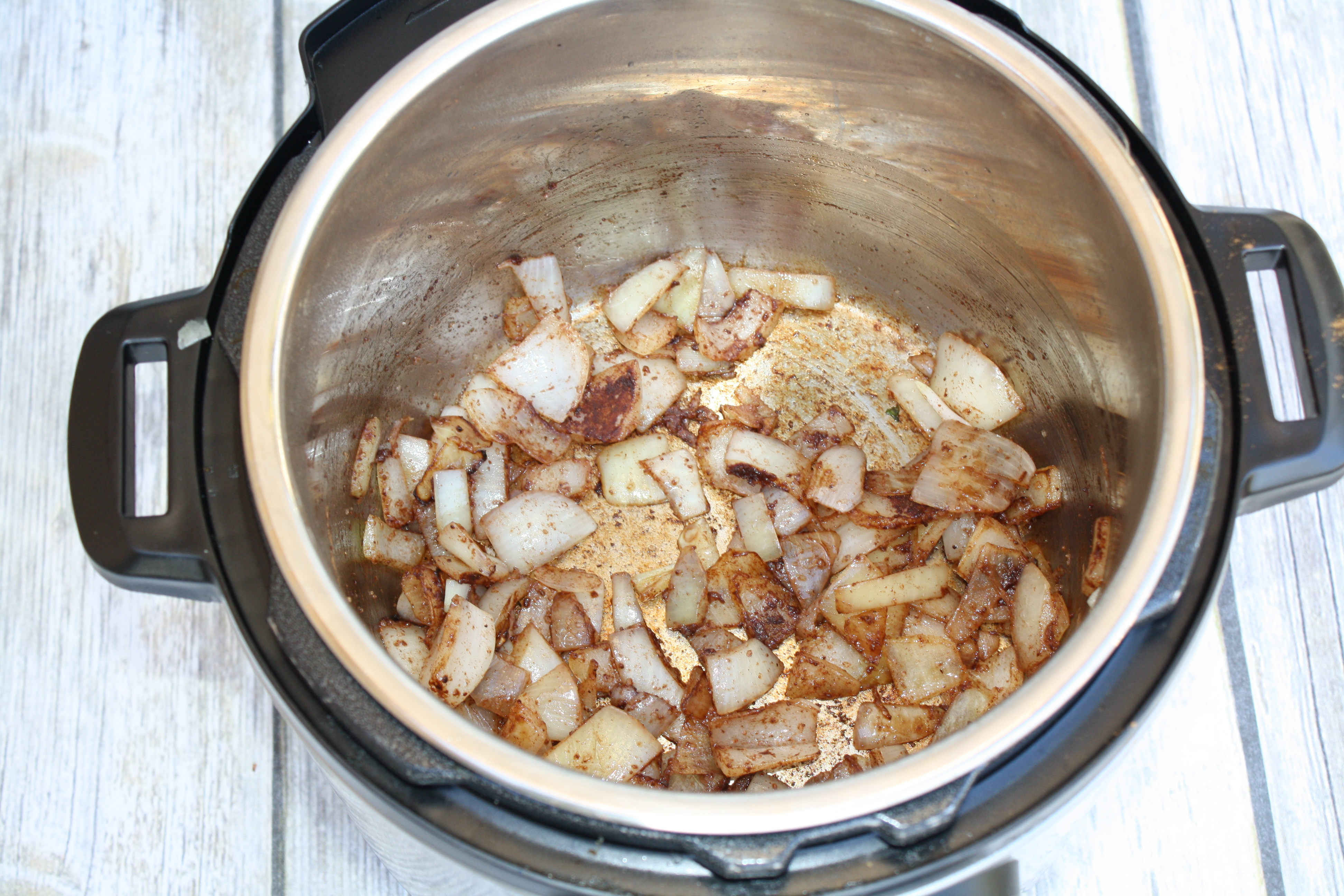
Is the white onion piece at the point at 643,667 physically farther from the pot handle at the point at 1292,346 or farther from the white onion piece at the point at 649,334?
the pot handle at the point at 1292,346

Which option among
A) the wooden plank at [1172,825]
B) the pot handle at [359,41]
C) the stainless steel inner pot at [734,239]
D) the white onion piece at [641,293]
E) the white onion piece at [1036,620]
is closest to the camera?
the stainless steel inner pot at [734,239]

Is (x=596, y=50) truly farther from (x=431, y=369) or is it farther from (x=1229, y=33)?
(x=1229, y=33)

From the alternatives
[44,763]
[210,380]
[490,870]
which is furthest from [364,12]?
[44,763]

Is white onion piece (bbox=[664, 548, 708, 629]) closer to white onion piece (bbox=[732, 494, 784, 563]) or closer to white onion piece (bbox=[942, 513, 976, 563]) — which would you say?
white onion piece (bbox=[732, 494, 784, 563])

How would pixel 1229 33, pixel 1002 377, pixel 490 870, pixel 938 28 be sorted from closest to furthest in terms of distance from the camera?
pixel 490 870
pixel 938 28
pixel 1002 377
pixel 1229 33

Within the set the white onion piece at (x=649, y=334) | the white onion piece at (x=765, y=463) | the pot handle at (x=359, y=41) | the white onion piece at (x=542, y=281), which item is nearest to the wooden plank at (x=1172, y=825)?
the white onion piece at (x=765, y=463)

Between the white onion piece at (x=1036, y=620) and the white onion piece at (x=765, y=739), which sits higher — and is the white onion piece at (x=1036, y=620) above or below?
above

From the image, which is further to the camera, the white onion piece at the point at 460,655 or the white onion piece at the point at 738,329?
the white onion piece at the point at 738,329

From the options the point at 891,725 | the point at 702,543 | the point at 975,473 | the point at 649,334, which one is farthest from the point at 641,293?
the point at 891,725
